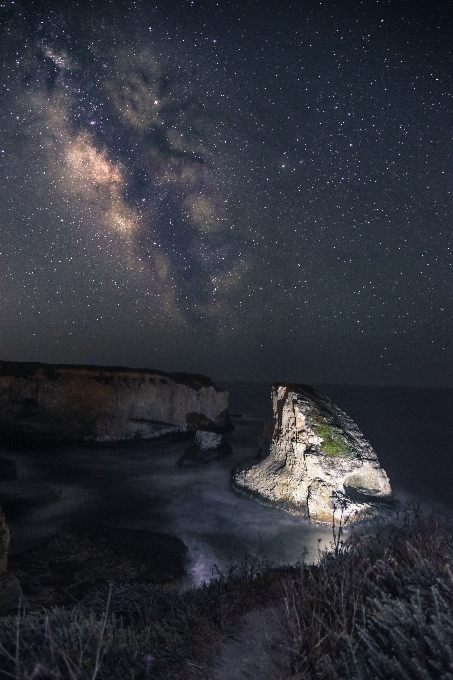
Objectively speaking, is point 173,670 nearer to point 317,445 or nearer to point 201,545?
point 201,545

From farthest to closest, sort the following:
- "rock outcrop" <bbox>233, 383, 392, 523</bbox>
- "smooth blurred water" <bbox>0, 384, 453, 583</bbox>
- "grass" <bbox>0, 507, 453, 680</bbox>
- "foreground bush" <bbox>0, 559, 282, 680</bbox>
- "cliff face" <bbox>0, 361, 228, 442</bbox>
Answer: "cliff face" <bbox>0, 361, 228, 442</bbox> → "rock outcrop" <bbox>233, 383, 392, 523</bbox> → "smooth blurred water" <bbox>0, 384, 453, 583</bbox> → "foreground bush" <bbox>0, 559, 282, 680</bbox> → "grass" <bbox>0, 507, 453, 680</bbox>

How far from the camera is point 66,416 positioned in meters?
33.5

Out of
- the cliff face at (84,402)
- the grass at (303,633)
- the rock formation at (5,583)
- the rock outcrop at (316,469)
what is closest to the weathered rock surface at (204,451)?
the rock outcrop at (316,469)

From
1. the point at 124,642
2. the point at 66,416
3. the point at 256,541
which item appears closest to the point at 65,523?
the point at 256,541

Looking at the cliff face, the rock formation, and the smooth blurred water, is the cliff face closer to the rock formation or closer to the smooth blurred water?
the smooth blurred water

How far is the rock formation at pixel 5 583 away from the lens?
8.45 m

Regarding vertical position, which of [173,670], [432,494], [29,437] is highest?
[173,670]

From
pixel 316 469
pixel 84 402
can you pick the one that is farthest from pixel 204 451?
pixel 84 402

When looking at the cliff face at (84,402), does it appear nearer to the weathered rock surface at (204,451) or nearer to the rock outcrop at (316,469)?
the weathered rock surface at (204,451)

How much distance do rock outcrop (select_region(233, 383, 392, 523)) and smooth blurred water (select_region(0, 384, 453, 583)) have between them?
83cm

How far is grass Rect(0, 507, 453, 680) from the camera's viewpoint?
3.75 m

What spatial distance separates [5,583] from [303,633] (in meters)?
8.06

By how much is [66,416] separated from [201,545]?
928 inches

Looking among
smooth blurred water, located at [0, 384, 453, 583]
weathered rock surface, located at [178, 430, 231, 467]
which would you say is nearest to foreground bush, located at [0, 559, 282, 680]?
smooth blurred water, located at [0, 384, 453, 583]
